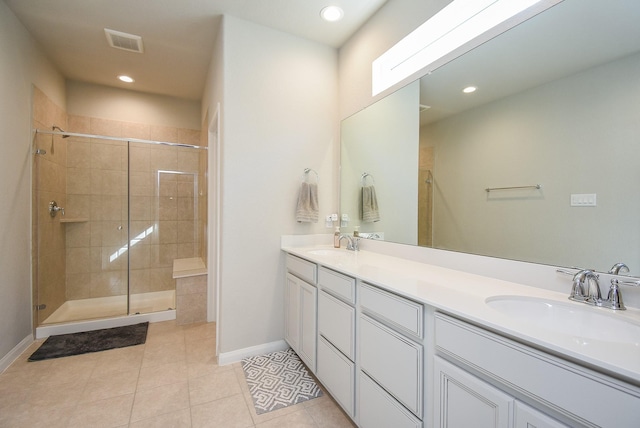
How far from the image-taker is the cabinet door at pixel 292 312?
2.03 metres

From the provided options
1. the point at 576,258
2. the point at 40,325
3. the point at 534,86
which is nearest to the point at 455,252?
the point at 576,258

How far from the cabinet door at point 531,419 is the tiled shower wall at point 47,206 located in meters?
3.60

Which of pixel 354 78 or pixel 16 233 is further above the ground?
pixel 354 78

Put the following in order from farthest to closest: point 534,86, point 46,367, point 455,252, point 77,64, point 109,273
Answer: point 109,273 → point 77,64 → point 46,367 → point 455,252 → point 534,86

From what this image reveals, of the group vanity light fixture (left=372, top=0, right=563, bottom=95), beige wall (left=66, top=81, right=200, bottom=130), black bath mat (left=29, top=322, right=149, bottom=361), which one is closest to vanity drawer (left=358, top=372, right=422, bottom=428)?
vanity light fixture (left=372, top=0, right=563, bottom=95)

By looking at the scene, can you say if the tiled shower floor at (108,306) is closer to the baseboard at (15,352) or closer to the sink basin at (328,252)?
the baseboard at (15,352)

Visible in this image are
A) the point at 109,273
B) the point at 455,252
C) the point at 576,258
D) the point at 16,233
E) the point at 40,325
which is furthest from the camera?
the point at 109,273

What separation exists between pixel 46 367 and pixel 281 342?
1.74m

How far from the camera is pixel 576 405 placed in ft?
2.05

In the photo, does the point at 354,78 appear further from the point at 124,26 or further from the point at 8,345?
the point at 8,345

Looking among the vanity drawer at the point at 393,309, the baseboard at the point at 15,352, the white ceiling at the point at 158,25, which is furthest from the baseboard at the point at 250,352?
the white ceiling at the point at 158,25

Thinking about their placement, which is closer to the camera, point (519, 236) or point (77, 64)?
point (519, 236)

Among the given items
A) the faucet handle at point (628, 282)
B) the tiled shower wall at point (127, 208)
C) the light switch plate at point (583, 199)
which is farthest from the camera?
the tiled shower wall at point (127, 208)

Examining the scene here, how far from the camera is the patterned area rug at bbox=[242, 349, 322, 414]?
1.70 meters
